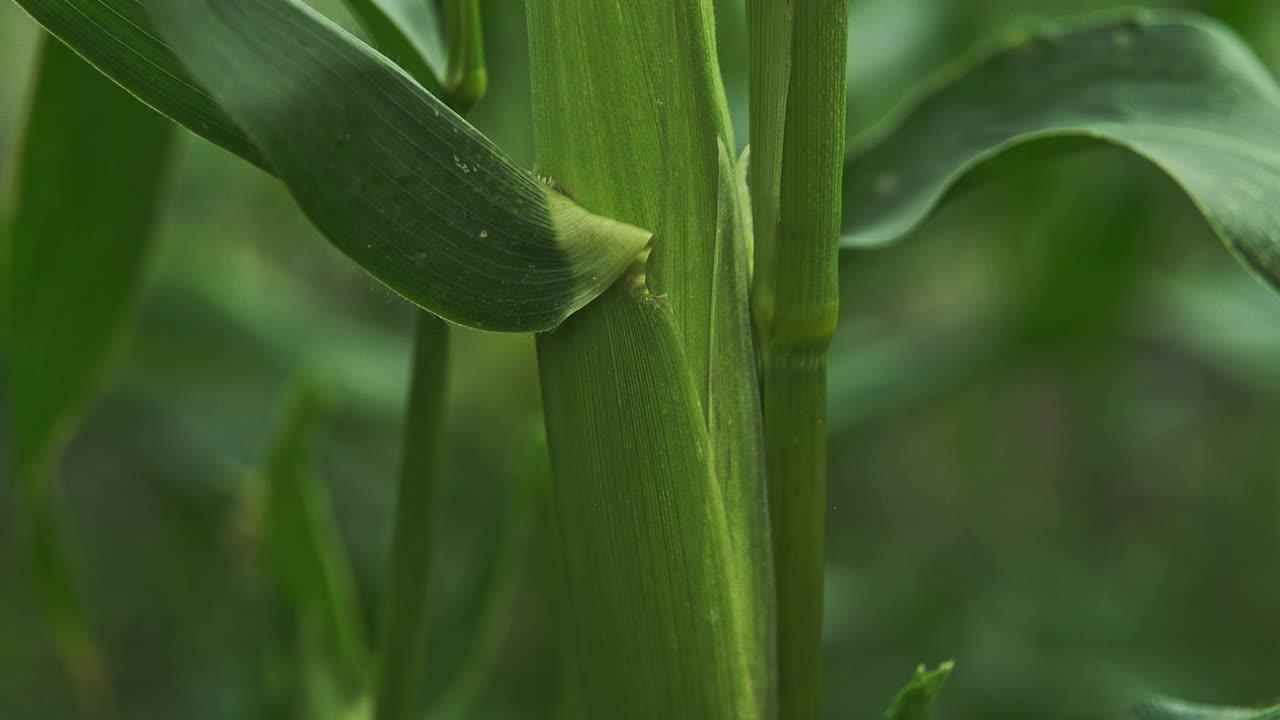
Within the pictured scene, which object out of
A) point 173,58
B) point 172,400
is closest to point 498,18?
point 172,400

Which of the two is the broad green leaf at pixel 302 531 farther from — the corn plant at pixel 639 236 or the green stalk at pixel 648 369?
the green stalk at pixel 648 369

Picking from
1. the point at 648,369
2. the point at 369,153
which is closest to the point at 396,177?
the point at 369,153

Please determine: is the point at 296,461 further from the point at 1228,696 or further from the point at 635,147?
the point at 1228,696

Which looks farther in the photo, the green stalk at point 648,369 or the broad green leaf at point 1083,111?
the broad green leaf at point 1083,111

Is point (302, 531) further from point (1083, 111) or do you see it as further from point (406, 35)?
point (1083, 111)

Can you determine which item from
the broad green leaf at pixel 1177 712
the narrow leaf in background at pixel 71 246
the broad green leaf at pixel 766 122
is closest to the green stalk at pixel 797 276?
the broad green leaf at pixel 766 122
